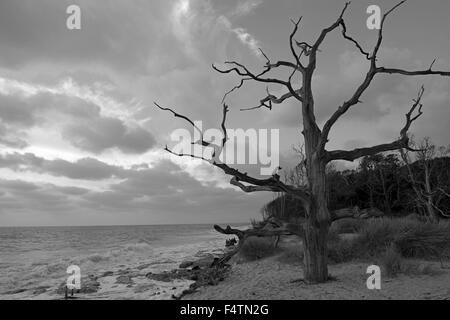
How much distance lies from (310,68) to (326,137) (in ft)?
5.79

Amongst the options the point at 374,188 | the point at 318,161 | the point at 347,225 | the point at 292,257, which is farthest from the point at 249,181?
the point at 374,188

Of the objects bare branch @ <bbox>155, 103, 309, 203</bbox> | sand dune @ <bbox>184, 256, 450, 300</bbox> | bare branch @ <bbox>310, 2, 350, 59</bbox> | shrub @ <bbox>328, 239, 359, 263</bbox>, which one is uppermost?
bare branch @ <bbox>310, 2, 350, 59</bbox>

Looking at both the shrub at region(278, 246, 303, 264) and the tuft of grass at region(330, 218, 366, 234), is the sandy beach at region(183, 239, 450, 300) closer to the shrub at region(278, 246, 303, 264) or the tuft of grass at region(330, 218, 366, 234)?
the shrub at region(278, 246, 303, 264)

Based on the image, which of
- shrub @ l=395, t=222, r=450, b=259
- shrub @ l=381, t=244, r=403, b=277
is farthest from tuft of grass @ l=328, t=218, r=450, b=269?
shrub @ l=381, t=244, r=403, b=277

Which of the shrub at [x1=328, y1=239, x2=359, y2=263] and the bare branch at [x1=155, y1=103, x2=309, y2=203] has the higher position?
the bare branch at [x1=155, y1=103, x2=309, y2=203]

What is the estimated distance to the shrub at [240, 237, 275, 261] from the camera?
13688 mm

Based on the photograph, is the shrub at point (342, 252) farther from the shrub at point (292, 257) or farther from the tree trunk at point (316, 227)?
the tree trunk at point (316, 227)

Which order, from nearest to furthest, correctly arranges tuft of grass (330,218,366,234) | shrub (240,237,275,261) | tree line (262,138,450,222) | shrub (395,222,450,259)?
1. shrub (395,222,450,259)
2. shrub (240,237,275,261)
3. tuft of grass (330,218,366,234)
4. tree line (262,138,450,222)

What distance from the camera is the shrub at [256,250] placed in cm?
1369

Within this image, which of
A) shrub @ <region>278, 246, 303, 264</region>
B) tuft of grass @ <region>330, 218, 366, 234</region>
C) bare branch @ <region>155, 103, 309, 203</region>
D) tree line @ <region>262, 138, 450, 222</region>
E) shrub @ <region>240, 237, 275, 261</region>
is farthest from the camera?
tree line @ <region>262, 138, 450, 222</region>
